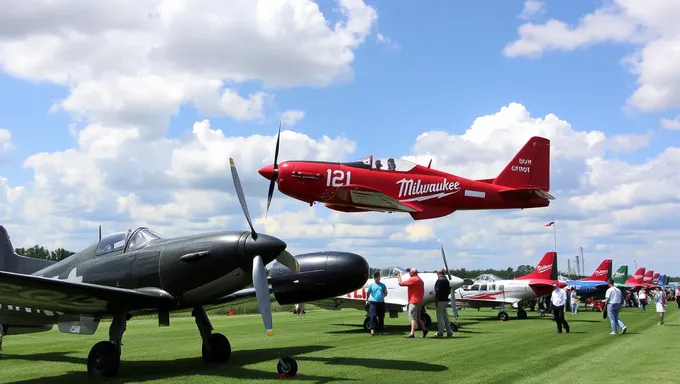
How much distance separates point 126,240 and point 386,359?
5.62m

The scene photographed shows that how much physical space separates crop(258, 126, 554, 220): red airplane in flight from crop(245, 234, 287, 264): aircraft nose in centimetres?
865

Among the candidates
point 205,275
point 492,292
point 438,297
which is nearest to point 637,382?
point 205,275

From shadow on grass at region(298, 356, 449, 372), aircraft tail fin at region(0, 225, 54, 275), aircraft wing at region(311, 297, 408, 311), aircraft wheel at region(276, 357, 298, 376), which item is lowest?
shadow on grass at region(298, 356, 449, 372)

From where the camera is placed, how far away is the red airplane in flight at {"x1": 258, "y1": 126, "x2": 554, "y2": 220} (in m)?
19.0

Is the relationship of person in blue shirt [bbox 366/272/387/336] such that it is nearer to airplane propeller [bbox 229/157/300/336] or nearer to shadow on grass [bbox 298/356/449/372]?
shadow on grass [bbox 298/356/449/372]

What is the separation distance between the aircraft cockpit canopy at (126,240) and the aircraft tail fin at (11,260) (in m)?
4.67

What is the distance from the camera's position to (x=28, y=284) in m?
9.25

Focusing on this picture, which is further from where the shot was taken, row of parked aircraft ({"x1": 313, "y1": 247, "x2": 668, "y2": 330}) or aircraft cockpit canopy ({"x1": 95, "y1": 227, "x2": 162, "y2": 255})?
row of parked aircraft ({"x1": 313, "y1": 247, "x2": 668, "y2": 330})

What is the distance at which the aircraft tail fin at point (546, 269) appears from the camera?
3453cm

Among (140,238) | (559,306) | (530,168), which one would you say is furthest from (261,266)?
(530,168)

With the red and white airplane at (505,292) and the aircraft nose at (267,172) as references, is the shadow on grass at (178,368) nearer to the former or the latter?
the aircraft nose at (267,172)

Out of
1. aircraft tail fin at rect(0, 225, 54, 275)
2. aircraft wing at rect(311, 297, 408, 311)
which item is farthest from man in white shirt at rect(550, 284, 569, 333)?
aircraft tail fin at rect(0, 225, 54, 275)

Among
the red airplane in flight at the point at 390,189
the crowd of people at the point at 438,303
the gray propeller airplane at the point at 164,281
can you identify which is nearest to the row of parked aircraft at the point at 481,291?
the crowd of people at the point at 438,303

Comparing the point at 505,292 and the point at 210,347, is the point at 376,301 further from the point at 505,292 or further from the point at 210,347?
the point at 505,292
